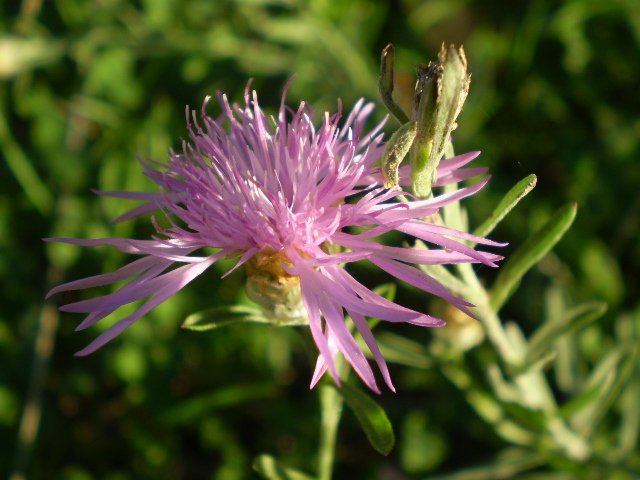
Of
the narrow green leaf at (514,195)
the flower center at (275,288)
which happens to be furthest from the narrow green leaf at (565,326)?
the flower center at (275,288)

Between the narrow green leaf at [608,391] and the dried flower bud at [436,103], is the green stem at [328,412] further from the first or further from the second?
the narrow green leaf at [608,391]

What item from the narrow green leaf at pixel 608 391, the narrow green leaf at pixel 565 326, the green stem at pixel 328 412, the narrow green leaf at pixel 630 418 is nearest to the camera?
the green stem at pixel 328 412

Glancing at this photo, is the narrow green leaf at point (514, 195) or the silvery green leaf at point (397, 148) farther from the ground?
the silvery green leaf at point (397, 148)

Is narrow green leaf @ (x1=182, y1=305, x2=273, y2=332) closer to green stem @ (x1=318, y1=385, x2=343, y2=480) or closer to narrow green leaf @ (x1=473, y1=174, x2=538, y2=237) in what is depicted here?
green stem @ (x1=318, y1=385, x2=343, y2=480)

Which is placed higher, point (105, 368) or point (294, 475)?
point (105, 368)

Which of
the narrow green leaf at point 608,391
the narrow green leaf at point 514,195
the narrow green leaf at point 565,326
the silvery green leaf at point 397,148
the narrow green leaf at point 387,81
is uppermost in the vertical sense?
the narrow green leaf at point 387,81

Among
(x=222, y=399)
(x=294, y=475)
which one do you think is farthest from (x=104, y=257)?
(x=294, y=475)

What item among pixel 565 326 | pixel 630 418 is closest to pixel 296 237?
pixel 565 326

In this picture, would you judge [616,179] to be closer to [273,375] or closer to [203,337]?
[273,375]
